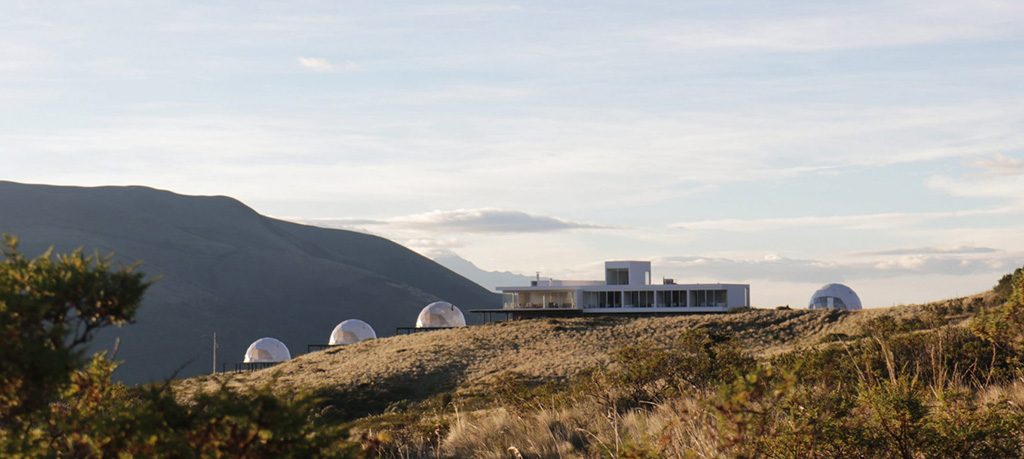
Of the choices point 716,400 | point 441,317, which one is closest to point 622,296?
point 441,317

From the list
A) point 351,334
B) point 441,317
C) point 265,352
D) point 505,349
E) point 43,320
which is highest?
point 43,320

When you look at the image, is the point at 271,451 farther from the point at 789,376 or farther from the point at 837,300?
the point at 837,300

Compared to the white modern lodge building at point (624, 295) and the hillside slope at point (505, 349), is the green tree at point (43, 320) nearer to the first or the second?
the hillside slope at point (505, 349)

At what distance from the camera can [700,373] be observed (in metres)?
19.5

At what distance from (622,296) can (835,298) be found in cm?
2047

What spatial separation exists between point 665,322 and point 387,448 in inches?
2315

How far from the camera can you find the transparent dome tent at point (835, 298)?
84375 mm

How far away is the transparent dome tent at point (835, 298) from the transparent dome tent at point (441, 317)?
3537 centimetres

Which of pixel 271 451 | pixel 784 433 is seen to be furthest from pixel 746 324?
pixel 271 451

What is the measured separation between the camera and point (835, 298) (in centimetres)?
8475

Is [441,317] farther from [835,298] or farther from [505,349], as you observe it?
[835,298]

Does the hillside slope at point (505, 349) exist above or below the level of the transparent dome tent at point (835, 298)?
below

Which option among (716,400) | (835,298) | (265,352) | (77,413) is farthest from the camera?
(265,352)

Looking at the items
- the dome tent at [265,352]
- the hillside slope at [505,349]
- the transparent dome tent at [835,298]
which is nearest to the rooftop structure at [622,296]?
the transparent dome tent at [835,298]
